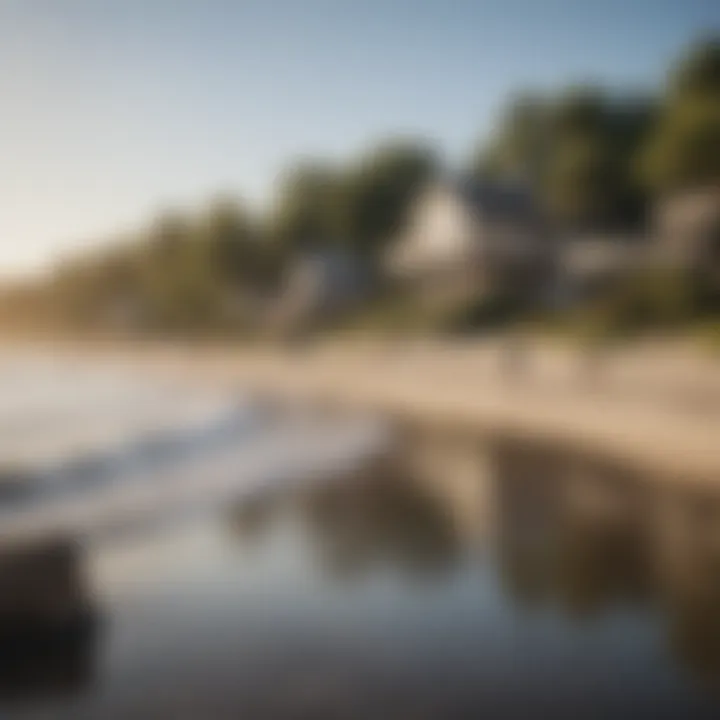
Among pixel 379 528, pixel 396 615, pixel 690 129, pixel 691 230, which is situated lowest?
pixel 396 615

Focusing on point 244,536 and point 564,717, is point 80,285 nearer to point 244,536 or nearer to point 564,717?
point 244,536

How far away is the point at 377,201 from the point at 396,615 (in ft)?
57.1

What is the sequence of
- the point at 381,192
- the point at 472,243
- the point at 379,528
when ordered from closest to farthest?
the point at 379,528, the point at 381,192, the point at 472,243

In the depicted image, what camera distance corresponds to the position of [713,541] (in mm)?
7133

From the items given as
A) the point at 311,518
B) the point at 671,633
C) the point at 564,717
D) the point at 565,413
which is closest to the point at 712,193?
the point at 565,413

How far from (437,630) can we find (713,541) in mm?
3015

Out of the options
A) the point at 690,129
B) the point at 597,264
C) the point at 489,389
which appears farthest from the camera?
the point at 489,389

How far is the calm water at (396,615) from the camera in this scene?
4.49m

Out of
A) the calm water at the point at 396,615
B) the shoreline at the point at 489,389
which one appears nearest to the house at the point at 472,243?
the shoreline at the point at 489,389

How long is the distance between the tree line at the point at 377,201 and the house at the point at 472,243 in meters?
0.44

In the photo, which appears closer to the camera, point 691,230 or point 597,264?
point 691,230

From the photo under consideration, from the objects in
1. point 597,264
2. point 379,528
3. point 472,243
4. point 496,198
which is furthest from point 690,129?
point 379,528

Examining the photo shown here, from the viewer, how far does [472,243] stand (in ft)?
74.3

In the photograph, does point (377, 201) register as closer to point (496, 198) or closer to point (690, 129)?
point (496, 198)
